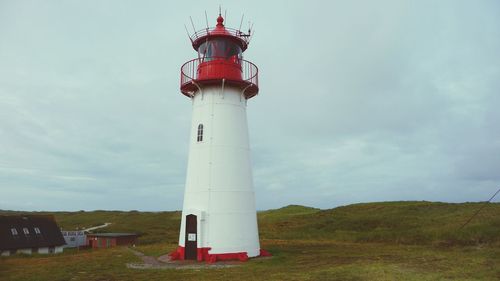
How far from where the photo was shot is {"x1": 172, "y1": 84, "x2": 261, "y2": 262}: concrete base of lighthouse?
69.7 ft

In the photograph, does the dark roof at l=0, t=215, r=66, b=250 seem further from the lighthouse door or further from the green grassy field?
the lighthouse door

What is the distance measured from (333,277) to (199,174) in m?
9.67

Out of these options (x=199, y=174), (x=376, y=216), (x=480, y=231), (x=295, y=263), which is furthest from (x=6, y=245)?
(x=480, y=231)

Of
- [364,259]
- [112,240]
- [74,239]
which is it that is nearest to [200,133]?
[364,259]

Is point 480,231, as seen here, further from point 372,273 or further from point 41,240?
point 41,240

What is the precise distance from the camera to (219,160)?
21938mm

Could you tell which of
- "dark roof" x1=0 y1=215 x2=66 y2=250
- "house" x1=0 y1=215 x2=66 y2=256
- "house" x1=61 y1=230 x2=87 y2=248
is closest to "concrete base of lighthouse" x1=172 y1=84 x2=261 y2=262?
"house" x1=0 y1=215 x2=66 y2=256

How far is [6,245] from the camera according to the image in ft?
125

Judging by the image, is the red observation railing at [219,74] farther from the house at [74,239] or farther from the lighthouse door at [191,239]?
the house at [74,239]

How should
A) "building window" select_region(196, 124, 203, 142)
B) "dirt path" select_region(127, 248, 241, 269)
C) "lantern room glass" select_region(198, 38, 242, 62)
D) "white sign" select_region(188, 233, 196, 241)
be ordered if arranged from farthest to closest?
"building window" select_region(196, 124, 203, 142), "lantern room glass" select_region(198, 38, 242, 62), "white sign" select_region(188, 233, 196, 241), "dirt path" select_region(127, 248, 241, 269)

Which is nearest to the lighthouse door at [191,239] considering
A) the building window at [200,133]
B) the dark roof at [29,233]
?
the building window at [200,133]

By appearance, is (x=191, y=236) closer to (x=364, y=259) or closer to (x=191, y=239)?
(x=191, y=239)

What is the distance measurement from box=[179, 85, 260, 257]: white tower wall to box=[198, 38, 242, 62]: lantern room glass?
171 centimetres

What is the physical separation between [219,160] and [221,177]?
0.97 m
